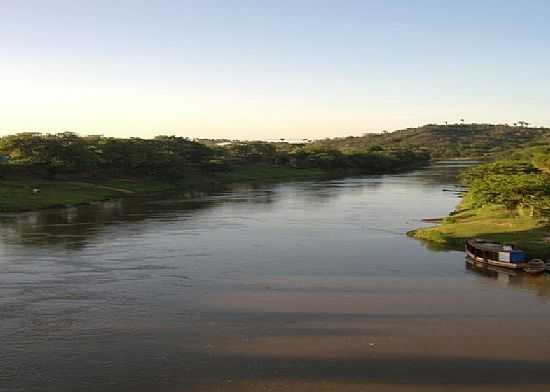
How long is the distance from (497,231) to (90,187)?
7774 cm

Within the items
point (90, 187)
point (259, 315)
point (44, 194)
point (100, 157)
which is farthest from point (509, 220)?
point (100, 157)

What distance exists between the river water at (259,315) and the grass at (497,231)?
9.41 ft

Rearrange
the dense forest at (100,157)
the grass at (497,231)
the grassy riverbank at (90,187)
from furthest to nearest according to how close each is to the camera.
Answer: the dense forest at (100,157) → the grassy riverbank at (90,187) → the grass at (497,231)

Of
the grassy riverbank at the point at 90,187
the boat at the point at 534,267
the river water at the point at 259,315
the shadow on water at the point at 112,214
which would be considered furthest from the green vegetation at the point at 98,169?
the boat at the point at 534,267

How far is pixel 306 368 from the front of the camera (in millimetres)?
25781

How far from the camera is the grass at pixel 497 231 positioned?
48.5 meters

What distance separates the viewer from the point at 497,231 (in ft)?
178

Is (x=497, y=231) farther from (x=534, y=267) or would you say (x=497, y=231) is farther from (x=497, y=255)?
(x=534, y=267)

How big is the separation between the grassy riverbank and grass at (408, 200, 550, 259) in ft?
185

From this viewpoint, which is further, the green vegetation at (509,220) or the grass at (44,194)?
the grass at (44,194)

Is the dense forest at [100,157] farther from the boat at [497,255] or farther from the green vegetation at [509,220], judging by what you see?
the boat at [497,255]

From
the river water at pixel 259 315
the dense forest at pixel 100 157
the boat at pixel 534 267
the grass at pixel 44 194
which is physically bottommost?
the river water at pixel 259 315

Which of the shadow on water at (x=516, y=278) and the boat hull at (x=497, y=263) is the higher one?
the boat hull at (x=497, y=263)

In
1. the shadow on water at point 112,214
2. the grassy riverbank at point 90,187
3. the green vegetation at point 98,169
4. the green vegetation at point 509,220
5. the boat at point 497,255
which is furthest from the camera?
the green vegetation at point 98,169
